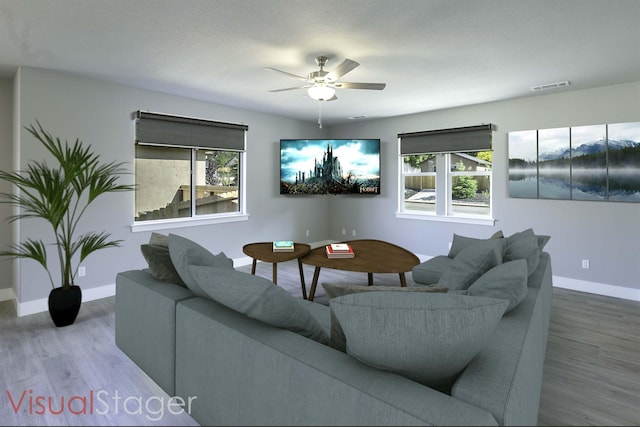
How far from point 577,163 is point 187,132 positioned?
484cm

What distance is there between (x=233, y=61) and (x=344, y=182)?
3020 millimetres

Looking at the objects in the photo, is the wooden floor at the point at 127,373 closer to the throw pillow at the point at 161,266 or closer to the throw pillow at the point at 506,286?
the throw pillow at the point at 161,266

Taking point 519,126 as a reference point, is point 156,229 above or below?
below

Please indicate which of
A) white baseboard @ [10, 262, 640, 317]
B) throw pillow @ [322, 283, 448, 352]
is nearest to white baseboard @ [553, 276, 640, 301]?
white baseboard @ [10, 262, 640, 317]

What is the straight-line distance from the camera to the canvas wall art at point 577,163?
3752 millimetres

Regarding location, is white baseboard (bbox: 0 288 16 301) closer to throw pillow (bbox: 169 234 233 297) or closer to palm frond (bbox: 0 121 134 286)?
palm frond (bbox: 0 121 134 286)

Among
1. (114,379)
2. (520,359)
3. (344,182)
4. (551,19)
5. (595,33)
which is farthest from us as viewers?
(344,182)

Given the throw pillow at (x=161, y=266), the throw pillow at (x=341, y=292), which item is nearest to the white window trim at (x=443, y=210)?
the throw pillow at (x=341, y=292)

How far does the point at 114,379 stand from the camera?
Result: 210 centimetres

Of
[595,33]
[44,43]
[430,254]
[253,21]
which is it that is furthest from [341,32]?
[430,254]

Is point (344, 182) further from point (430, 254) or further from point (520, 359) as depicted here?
point (520, 359)

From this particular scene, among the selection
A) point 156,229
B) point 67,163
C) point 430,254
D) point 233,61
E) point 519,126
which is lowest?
point 430,254

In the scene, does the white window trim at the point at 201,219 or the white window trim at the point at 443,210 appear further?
the white window trim at the point at 443,210

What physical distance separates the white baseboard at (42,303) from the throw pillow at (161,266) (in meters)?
2.11
